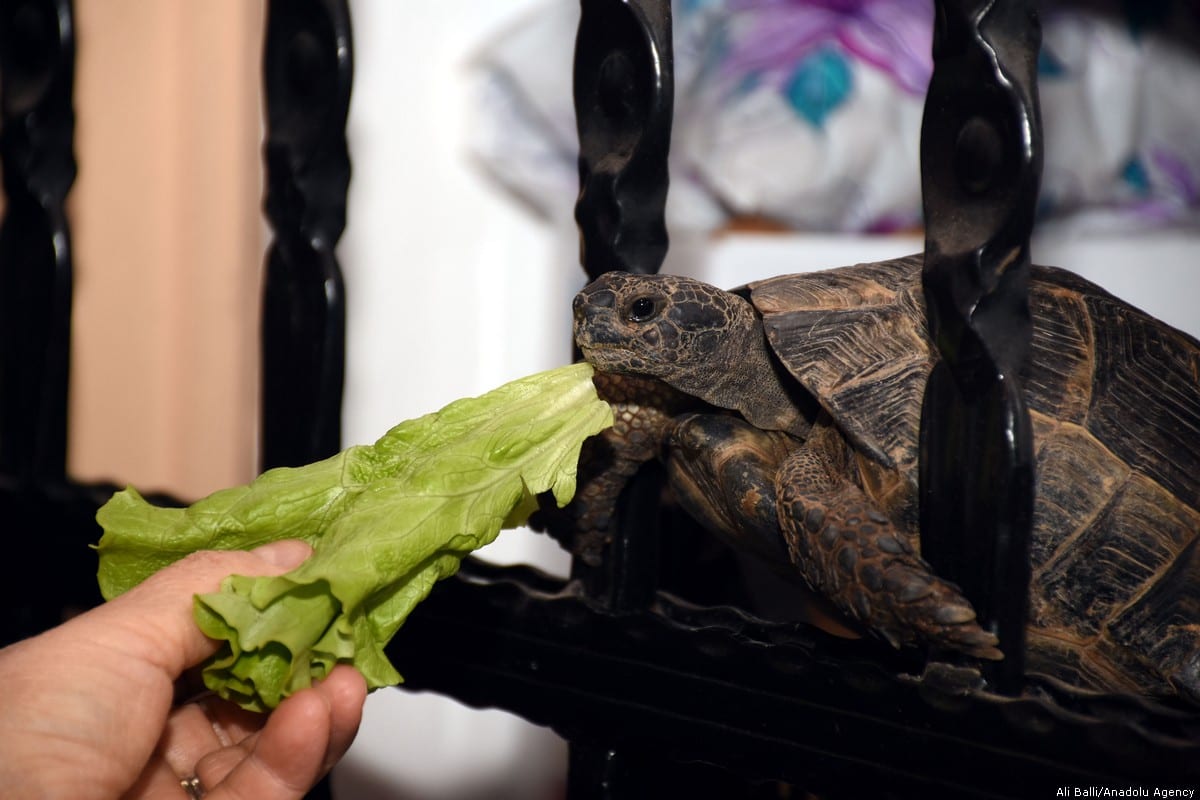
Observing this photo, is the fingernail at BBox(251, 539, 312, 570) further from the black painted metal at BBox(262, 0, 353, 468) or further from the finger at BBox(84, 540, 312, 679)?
the black painted metal at BBox(262, 0, 353, 468)

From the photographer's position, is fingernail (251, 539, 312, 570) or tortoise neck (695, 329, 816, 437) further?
tortoise neck (695, 329, 816, 437)

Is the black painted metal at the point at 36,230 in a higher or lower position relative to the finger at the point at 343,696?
higher

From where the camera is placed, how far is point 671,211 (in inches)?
70.7

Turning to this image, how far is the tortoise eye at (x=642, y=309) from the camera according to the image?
924 mm

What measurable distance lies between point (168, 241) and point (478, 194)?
736 millimetres

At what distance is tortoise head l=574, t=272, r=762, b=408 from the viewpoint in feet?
3.00

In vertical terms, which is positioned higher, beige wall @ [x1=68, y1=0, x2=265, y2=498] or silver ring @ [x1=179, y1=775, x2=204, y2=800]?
beige wall @ [x1=68, y1=0, x2=265, y2=498]

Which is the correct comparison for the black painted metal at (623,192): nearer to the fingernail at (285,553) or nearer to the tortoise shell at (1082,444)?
the tortoise shell at (1082,444)

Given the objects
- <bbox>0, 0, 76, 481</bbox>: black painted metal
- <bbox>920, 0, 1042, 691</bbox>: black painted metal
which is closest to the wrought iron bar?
<bbox>920, 0, 1042, 691</bbox>: black painted metal

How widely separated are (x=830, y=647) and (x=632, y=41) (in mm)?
515

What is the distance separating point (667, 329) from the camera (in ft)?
3.12

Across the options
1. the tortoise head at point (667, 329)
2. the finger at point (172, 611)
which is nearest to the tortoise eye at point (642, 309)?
the tortoise head at point (667, 329)

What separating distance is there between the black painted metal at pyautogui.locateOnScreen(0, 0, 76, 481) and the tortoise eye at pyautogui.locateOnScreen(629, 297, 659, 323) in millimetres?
716

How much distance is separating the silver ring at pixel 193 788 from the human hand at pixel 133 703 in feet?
0.05
